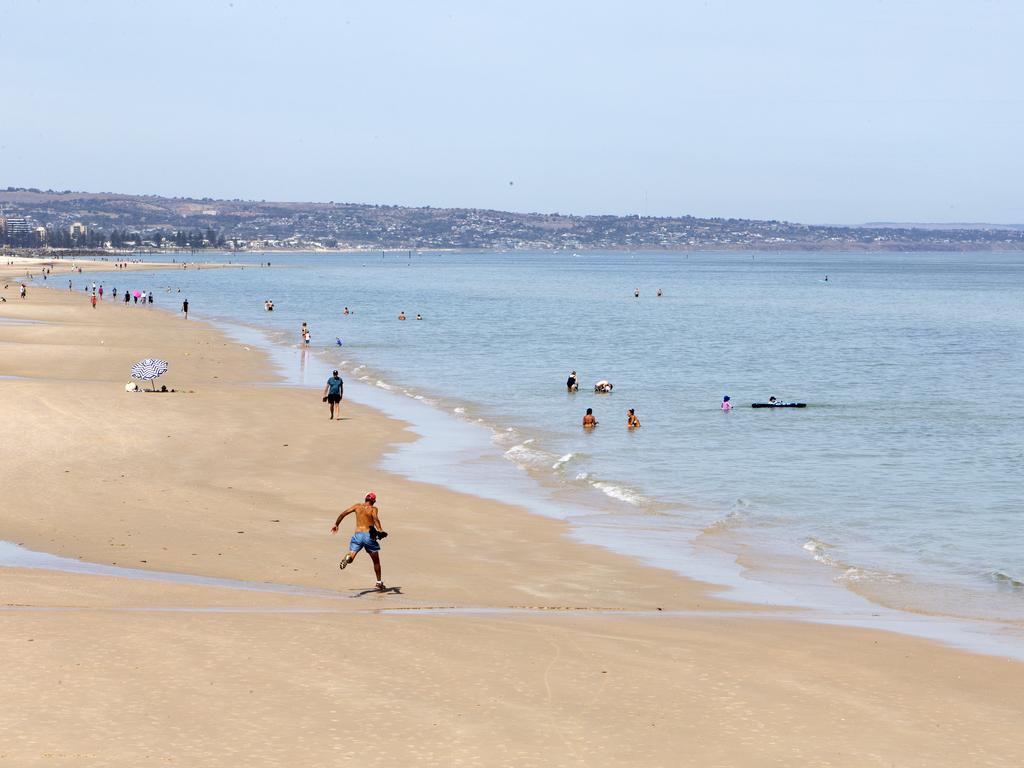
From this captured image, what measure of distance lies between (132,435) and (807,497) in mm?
16769

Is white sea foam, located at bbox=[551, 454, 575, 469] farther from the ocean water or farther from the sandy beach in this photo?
the sandy beach

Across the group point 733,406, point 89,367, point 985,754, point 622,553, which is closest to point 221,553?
point 622,553

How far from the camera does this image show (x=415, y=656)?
14.2 m

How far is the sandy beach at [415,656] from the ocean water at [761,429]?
3.31m

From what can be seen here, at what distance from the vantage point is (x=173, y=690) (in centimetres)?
1258

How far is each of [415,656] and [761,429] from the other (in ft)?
91.4

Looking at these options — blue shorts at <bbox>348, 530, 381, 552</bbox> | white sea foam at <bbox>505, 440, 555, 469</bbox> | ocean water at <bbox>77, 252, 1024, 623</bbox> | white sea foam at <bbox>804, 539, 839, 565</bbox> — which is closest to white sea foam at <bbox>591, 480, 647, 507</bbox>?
ocean water at <bbox>77, 252, 1024, 623</bbox>

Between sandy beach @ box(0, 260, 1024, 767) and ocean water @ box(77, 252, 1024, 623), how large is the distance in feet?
10.9

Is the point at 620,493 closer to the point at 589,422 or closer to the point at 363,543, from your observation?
the point at 589,422

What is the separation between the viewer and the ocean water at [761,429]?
2314cm

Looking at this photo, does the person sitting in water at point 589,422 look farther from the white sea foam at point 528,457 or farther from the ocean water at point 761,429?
the white sea foam at point 528,457

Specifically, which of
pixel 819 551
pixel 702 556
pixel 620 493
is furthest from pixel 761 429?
pixel 702 556

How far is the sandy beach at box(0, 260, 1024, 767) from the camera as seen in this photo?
11.7 meters

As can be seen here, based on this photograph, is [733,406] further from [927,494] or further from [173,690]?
[173,690]
